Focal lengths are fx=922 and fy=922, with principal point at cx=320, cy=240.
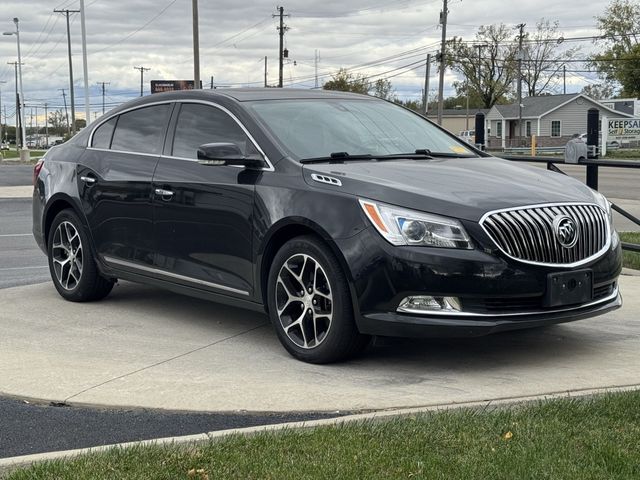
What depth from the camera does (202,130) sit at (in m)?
6.58

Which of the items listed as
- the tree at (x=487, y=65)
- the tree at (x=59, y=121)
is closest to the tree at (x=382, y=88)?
the tree at (x=487, y=65)

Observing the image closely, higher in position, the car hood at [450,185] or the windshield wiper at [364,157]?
the windshield wiper at [364,157]

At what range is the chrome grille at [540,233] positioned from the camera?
508 cm

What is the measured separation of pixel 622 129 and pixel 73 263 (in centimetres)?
4650

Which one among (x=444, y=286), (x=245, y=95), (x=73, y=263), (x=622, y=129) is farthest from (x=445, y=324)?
(x=622, y=129)

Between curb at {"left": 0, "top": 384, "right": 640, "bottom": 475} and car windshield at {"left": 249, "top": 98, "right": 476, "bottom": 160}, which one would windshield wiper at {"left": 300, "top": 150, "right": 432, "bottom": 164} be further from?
curb at {"left": 0, "top": 384, "right": 640, "bottom": 475}

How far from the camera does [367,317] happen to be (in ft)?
17.0

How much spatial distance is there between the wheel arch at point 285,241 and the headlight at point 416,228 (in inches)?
11.9

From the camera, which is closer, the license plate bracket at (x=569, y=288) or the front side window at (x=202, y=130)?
the license plate bracket at (x=569, y=288)

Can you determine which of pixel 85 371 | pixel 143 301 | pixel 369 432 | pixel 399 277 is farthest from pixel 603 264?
pixel 143 301

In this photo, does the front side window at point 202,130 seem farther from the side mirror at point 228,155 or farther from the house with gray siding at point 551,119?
the house with gray siding at point 551,119

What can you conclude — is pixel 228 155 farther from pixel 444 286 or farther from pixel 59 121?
pixel 59 121

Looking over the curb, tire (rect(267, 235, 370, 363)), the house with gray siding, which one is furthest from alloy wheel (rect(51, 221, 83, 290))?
the house with gray siding

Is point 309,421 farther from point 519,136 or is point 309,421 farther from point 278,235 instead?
point 519,136
